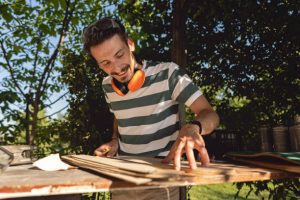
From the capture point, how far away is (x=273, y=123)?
3.51 m

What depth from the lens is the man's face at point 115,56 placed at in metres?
2.14

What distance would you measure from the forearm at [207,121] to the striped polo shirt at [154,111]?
304mm

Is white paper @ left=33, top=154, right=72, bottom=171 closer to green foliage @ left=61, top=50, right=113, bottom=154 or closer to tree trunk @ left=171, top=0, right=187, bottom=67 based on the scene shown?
tree trunk @ left=171, top=0, right=187, bottom=67

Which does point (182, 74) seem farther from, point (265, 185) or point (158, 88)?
point (265, 185)

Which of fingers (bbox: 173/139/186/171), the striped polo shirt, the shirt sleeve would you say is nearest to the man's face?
the striped polo shirt

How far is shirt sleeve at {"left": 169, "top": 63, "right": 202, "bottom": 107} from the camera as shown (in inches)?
78.6

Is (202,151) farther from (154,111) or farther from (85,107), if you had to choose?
(85,107)

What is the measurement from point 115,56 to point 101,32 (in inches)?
7.8

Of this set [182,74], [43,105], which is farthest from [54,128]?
[182,74]

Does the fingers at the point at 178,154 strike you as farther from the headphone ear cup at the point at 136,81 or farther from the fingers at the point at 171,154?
the headphone ear cup at the point at 136,81

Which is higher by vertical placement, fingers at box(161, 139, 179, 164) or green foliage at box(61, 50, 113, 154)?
green foliage at box(61, 50, 113, 154)

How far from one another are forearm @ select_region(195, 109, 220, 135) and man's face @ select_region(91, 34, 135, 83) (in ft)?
2.23

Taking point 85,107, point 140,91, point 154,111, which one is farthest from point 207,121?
point 85,107

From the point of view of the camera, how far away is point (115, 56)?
2145 millimetres
